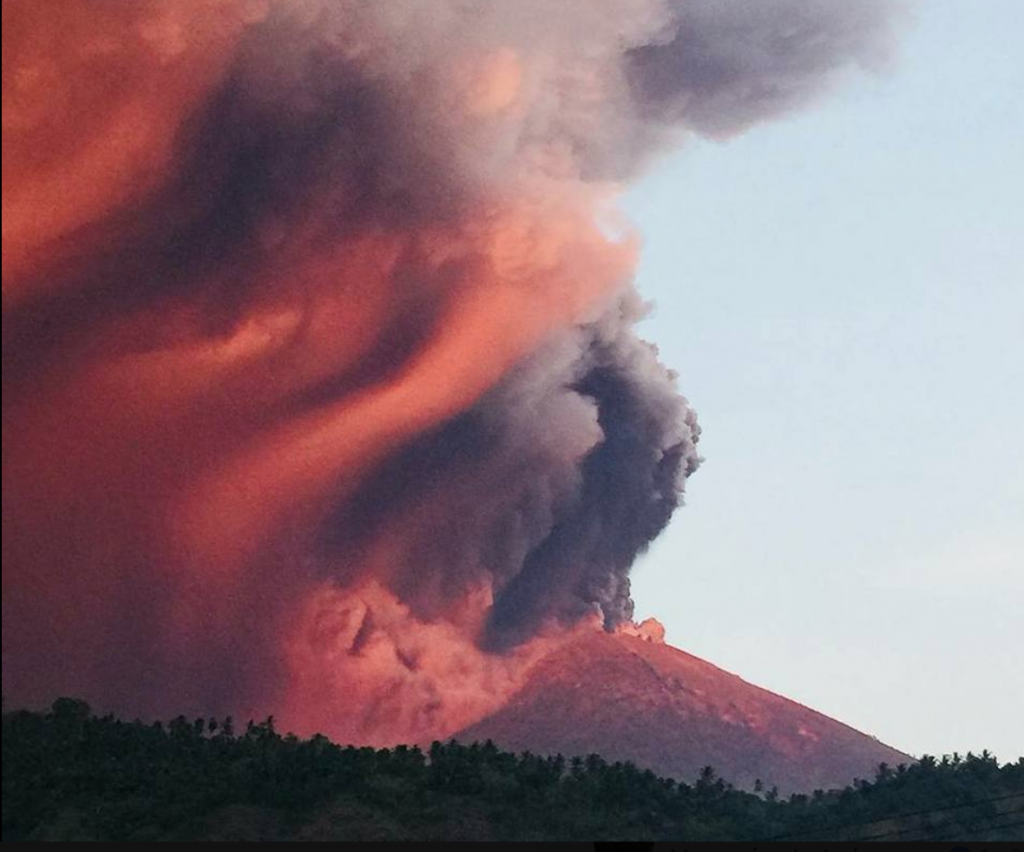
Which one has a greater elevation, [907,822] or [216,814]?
[907,822]

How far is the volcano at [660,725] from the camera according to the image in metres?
159

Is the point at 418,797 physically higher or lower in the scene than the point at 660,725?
lower

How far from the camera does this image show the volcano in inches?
6250

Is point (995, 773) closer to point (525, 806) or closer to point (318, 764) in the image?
point (525, 806)

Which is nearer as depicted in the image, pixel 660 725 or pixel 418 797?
pixel 418 797

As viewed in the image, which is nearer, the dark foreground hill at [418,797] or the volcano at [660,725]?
the dark foreground hill at [418,797]

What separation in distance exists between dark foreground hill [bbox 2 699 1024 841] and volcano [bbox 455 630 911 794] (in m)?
62.0

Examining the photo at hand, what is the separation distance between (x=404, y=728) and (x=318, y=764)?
6042 centimetres

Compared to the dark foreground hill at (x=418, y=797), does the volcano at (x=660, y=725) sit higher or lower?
higher

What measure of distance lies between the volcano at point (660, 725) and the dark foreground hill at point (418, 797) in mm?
62038

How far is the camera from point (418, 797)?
80438 mm

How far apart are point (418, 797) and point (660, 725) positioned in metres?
90.5

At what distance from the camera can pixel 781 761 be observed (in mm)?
170375

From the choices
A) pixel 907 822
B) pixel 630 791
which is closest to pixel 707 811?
pixel 630 791
